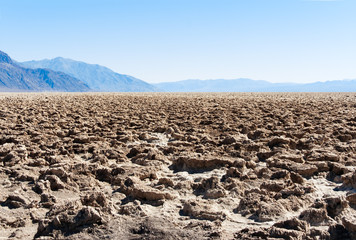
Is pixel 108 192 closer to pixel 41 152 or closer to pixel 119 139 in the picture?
pixel 41 152

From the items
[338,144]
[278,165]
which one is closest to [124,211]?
[278,165]

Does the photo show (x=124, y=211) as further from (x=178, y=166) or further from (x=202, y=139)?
(x=202, y=139)

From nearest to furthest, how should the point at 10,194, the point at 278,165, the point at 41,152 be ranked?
the point at 10,194 < the point at 278,165 < the point at 41,152

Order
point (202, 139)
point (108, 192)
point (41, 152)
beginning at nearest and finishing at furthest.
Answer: point (108, 192) < point (41, 152) < point (202, 139)

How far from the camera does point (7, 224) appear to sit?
270cm

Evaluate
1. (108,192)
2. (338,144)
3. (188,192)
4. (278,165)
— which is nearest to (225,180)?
(188,192)

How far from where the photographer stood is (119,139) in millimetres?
6055

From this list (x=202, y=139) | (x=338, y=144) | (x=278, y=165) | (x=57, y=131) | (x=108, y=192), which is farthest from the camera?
(x=57, y=131)

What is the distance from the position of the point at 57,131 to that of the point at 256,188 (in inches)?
170

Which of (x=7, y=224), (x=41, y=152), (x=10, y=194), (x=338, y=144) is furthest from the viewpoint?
(x=338, y=144)

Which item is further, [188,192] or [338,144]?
[338,144]

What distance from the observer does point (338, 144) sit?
5.32 m

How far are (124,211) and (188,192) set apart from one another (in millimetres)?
794

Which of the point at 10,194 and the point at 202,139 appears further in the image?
the point at 202,139
